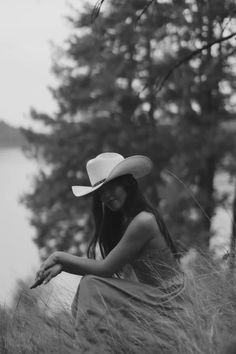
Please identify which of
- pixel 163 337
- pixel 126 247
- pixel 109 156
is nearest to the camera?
pixel 163 337

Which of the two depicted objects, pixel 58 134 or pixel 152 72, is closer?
pixel 152 72

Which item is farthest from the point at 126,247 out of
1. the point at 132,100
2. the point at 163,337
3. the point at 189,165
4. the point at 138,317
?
the point at 132,100

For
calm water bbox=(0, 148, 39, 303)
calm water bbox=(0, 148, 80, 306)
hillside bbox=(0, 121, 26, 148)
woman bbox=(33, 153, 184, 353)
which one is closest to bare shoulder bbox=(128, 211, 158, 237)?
woman bbox=(33, 153, 184, 353)

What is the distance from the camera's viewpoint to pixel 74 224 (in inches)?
794

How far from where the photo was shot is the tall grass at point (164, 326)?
2.94 m

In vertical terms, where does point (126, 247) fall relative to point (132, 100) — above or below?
below

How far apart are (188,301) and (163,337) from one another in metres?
0.36

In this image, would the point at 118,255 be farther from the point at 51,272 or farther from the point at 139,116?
the point at 139,116

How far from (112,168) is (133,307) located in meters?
0.90

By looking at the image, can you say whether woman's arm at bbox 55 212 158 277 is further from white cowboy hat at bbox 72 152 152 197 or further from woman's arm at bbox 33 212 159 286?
white cowboy hat at bbox 72 152 152 197

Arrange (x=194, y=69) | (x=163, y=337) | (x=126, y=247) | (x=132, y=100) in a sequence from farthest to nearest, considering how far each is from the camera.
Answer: (x=132, y=100) → (x=194, y=69) → (x=126, y=247) → (x=163, y=337)

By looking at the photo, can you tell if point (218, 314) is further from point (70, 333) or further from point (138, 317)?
point (70, 333)

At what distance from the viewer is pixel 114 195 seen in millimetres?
3773

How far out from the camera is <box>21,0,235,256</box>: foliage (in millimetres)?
16219
